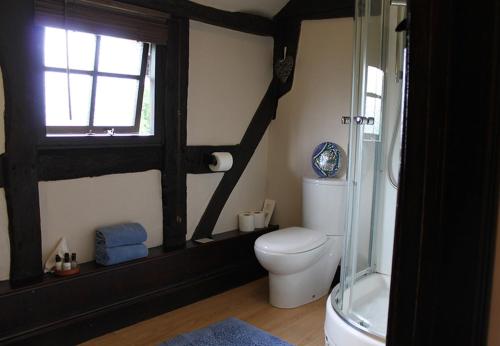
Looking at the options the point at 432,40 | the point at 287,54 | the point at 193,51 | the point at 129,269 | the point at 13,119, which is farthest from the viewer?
the point at 287,54

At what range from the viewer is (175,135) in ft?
9.78

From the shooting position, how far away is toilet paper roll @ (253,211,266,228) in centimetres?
360

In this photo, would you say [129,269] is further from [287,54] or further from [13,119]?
[287,54]

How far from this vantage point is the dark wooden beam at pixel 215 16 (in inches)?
108

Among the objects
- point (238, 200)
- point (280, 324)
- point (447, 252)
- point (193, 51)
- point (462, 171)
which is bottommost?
point (280, 324)

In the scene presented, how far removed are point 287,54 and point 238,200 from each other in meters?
1.25

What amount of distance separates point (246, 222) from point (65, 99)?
5.35 ft

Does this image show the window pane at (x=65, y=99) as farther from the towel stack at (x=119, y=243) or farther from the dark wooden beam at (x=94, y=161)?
the towel stack at (x=119, y=243)

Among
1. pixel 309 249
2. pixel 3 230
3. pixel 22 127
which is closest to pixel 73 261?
pixel 3 230

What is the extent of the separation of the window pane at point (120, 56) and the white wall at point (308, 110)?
1.29 m

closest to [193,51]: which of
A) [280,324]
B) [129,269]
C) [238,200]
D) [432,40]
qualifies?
[238,200]

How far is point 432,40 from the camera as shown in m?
0.60

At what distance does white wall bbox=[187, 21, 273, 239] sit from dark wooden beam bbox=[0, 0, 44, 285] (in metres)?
1.09

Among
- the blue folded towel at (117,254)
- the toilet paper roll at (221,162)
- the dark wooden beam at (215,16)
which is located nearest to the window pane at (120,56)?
the dark wooden beam at (215,16)
